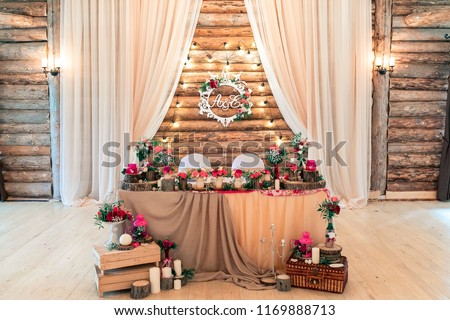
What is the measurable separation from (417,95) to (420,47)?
66 centimetres

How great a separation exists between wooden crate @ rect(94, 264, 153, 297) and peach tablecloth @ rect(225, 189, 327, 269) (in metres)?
0.88

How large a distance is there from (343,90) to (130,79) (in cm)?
285

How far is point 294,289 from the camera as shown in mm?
4027

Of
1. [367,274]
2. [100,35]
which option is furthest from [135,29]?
[367,274]

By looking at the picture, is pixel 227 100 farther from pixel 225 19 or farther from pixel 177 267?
pixel 177 267

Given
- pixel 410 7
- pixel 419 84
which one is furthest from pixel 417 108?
pixel 410 7

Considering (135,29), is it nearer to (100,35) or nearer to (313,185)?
(100,35)

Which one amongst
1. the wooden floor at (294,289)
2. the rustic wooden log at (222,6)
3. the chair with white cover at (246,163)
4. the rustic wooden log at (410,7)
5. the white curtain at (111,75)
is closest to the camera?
the wooden floor at (294,289)

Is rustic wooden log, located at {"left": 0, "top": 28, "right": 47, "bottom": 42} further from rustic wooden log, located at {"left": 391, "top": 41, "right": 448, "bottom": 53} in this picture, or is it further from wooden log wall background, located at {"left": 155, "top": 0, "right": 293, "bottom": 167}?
rustic wooden log, located at {"left": 391, "top": 41, "right": 448, "bottom": 53}

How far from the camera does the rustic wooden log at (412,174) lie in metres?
7.44

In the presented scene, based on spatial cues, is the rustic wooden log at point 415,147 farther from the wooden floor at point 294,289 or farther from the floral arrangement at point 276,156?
the floral arrangement at point 276,156

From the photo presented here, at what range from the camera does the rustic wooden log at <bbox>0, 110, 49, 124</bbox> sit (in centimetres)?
735

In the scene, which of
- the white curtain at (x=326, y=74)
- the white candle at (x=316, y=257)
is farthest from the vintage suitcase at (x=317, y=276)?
the white curtain at (x=326, y=74)

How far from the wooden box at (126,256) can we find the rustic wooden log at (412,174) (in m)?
4.51
